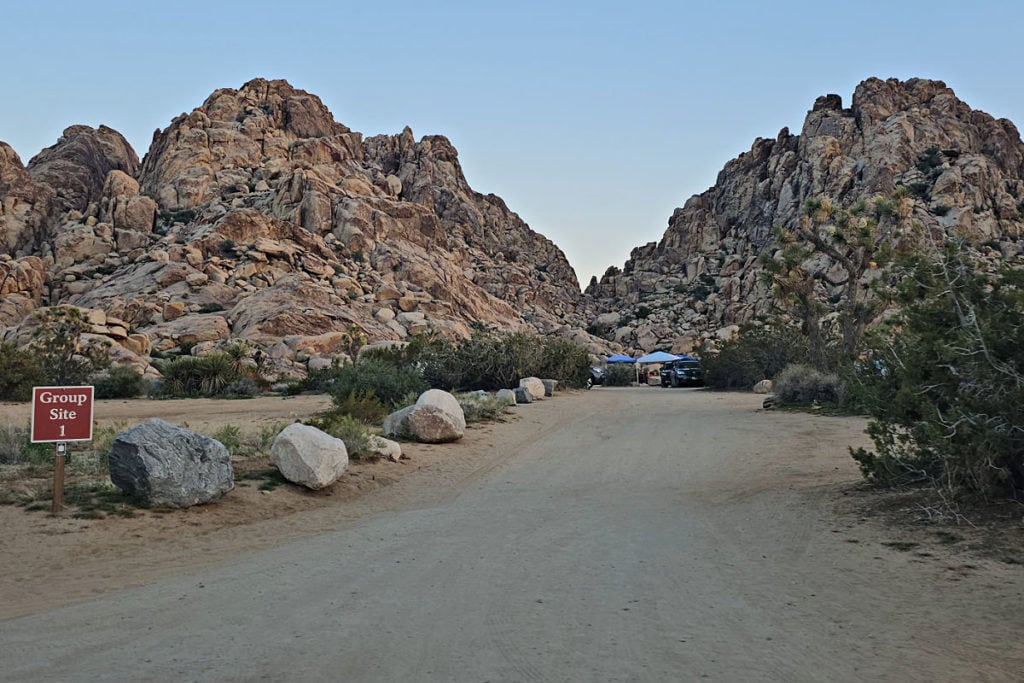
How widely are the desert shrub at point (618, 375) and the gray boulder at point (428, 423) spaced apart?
41.4 m

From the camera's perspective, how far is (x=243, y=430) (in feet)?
52.9

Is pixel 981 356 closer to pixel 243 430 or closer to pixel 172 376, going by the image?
pixel 243 430

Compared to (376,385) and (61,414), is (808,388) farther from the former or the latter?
(61,414)

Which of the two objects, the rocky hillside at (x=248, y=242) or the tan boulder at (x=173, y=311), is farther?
the rocky hillside at (x=248, y=242)

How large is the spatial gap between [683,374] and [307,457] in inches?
Answer: 1602

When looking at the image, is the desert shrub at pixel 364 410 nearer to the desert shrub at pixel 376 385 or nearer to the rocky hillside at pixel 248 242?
the desert shrub at pixel 376 385

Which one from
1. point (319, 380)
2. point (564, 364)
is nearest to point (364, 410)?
point (319, 380)

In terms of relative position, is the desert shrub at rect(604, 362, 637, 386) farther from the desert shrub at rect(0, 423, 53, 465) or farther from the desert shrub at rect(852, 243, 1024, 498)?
the desert shrub at rect(0, 423, 53, 465)

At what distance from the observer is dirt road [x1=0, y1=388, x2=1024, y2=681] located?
4348mm

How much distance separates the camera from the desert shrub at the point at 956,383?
7.51 metres

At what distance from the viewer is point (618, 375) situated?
5697 centimetres

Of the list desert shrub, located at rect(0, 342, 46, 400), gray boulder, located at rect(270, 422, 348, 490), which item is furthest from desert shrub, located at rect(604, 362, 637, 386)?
gray boulder, located at rect(270, 422, 348, 490)

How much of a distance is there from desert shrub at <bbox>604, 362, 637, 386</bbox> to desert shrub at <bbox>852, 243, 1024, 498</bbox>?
153ft

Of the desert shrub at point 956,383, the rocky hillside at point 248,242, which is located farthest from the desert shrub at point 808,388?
the rocky hillside at point 248,242
